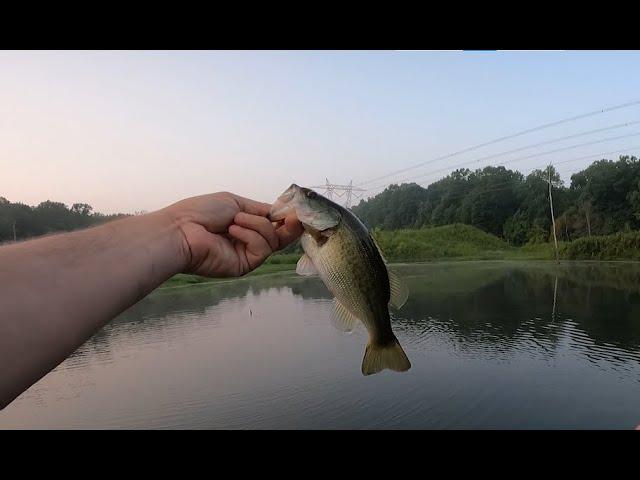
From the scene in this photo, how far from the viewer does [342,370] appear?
15.6m

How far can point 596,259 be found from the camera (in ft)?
90.4

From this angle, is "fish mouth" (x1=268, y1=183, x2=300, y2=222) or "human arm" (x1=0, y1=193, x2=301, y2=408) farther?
"fish mouth" (x1=268, y1=183, x2=300, y2=222)

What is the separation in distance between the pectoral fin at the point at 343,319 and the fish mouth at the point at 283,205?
0.30 metres

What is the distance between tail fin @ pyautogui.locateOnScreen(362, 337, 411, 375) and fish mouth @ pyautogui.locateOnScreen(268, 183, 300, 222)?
0.44 m

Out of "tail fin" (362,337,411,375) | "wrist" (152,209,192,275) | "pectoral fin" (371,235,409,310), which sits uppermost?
"wrist" (152,209,192,275)

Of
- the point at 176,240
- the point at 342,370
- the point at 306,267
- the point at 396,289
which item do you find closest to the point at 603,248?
the point at 342,370

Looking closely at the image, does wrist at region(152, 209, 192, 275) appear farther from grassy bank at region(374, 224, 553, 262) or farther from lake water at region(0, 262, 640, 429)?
grassy bank at region(374, 224, 553, 262)

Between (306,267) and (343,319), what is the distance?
0.20m

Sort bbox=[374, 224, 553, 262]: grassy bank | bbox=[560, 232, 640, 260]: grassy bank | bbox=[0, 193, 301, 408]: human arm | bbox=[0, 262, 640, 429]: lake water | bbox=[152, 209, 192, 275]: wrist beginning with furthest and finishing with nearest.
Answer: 1. bbox=[560, 232, 640, 260]: grassy bank
2. bbox=[374, 224, 553, 262]: grassy bank
3. bbox=[0, 262, 640, 429]: lake water
4. bbox=[152, 209, 192, 275]: wrist
5. bbox=[0, 193, 301, 408]: human arm

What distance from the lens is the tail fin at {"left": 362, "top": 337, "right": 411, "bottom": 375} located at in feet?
4.13

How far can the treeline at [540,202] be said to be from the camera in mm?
25984

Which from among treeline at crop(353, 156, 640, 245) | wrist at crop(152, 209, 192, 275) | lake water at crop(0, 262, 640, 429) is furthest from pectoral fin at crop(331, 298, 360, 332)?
treeline at crop(353, 156, 640, 245)
